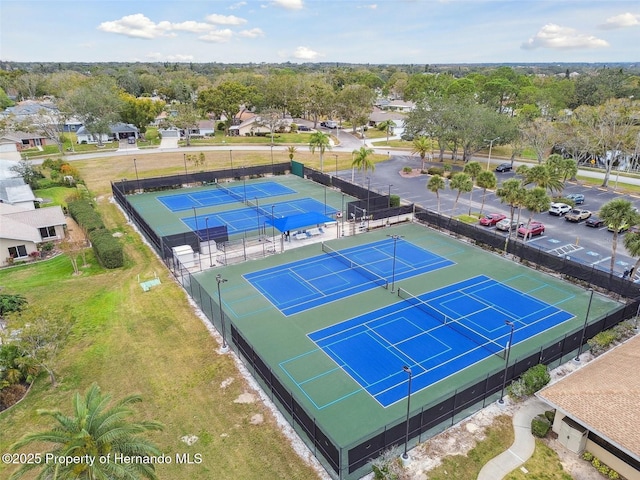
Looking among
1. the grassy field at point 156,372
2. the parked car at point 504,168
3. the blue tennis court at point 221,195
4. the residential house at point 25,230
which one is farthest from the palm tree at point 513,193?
the residential house at point 25,230

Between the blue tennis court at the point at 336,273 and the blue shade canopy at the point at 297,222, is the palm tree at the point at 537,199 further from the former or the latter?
the blue shade canopy at the point at 297,222

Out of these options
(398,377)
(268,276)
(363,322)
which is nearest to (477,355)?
(398,377)

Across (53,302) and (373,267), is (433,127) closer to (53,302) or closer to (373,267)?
(373,267)

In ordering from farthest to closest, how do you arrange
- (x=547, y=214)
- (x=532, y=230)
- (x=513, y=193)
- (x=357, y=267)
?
1. (x=547, y=214)
2. (x=532, y=230)
3. (x=513, y=193)
4. (x=357, y=267)

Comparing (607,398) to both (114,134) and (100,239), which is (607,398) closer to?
(100,239)

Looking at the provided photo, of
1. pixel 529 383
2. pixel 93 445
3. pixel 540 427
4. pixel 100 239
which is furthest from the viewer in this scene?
pixel 100 239

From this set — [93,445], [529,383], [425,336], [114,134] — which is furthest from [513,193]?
[114,134]

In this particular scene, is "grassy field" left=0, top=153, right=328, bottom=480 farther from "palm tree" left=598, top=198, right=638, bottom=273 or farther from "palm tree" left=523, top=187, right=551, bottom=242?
"palm tree" left=523, top=187, right=551, bottom=242
